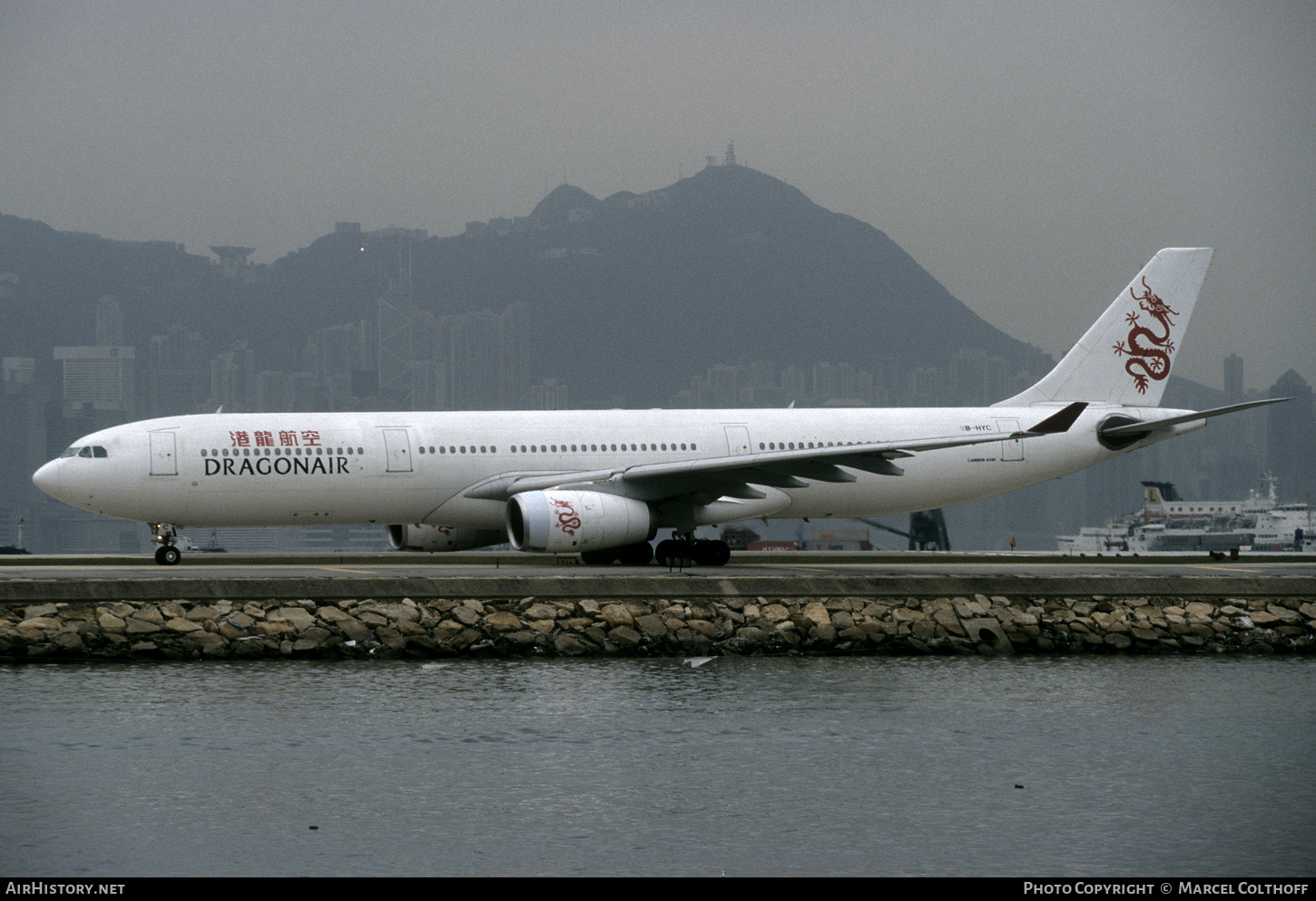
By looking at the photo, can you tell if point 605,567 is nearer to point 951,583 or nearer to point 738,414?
point 738,414

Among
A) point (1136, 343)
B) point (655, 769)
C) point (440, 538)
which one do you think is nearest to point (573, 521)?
point (440, 538)

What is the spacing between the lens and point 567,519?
1258 inches

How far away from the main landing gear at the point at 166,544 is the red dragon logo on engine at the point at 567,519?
980cm

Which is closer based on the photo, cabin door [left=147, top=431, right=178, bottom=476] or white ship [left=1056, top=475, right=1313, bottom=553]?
cabin door [left=147, top=431, right=178, bottom=476]

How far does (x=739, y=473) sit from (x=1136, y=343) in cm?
1449

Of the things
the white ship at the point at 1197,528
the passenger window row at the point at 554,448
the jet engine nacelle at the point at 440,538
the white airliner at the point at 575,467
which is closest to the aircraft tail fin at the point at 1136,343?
the white airliner at the point at 575,467

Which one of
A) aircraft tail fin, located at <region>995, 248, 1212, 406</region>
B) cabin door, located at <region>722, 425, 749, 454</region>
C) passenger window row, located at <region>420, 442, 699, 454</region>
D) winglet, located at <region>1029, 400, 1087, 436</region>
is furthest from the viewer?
aircraft tail fin, located at <region>995, 248, 1212, 406</region>

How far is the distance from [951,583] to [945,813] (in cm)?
1225

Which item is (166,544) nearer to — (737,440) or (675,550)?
(675,550)

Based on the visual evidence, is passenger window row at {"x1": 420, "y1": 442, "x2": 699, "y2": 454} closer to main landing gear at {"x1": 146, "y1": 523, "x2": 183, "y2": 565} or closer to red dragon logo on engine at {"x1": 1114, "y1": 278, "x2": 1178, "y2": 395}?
main landing gear at {"x1": 146, "y1": 523, "x2": 183, "y2": 565}

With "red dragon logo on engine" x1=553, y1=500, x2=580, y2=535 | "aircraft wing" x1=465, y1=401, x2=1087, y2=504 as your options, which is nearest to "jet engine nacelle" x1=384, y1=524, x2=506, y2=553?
"aircraft wing" x1=465, y1=401, x2=1087, y2=504

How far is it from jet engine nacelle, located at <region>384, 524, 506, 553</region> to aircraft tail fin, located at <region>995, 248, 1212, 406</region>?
14867 mm

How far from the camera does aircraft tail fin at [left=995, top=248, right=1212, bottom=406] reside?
4128 cm
